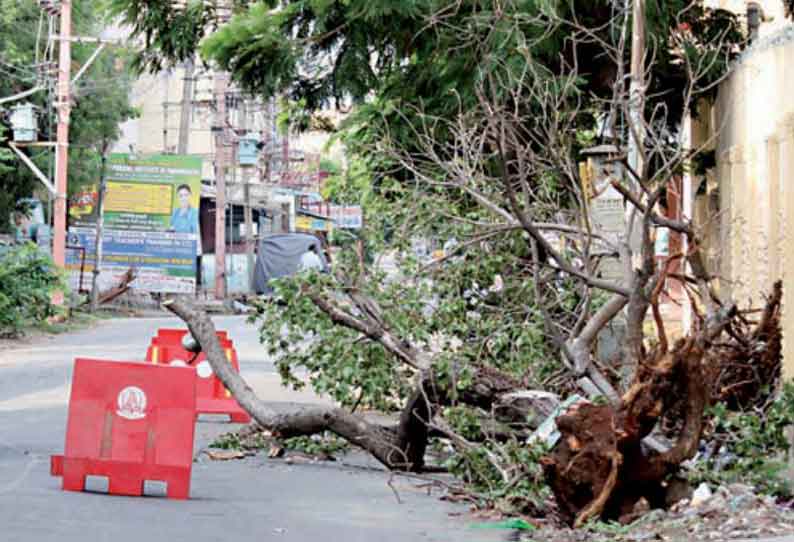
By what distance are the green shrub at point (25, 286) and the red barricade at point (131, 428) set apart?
66.4 feet

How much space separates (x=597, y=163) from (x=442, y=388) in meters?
4.59

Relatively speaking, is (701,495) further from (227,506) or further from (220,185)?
(220,185)

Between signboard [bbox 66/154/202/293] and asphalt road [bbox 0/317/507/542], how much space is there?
115 ft

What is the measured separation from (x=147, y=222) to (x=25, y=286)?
19737 millimetres

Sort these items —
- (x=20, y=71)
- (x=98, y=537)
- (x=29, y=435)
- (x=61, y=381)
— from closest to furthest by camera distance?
(x=98, y=537) < (x=29, y=435) < (x=61, y=381) < (x=20, y=71)

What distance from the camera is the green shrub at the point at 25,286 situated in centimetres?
3064

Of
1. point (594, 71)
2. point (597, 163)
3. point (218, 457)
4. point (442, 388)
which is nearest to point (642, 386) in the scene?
point (442, 388)

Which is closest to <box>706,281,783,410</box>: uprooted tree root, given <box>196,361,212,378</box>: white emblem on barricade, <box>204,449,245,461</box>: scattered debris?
<box>204,449,245,461</box>: scattered debris

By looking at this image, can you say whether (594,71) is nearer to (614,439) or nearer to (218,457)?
(218,457)

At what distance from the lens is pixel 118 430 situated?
34.0 feet

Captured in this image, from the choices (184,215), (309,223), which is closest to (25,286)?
(184,215)

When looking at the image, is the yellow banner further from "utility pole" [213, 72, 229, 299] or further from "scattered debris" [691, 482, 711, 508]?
"scattered debris" [691, 482, 711, 508]

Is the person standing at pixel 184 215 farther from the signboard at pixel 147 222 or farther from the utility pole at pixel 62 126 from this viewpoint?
the utility pole at pixel 62 126

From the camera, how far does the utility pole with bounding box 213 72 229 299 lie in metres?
51.0
